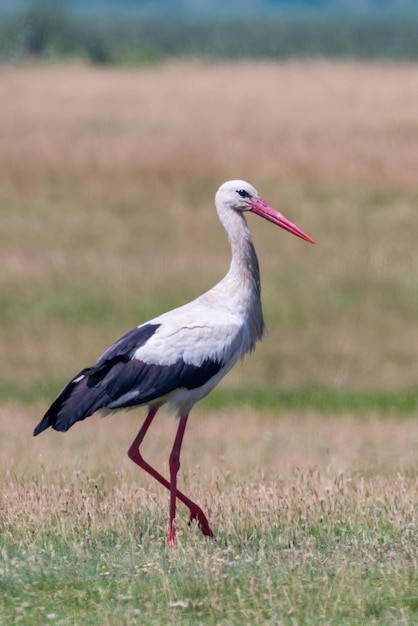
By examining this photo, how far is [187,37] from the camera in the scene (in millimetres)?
103125

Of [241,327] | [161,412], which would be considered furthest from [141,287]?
[241,327]

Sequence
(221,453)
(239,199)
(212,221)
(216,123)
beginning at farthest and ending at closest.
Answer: (216,123)
(212,221)
(221,453)
(239,199)

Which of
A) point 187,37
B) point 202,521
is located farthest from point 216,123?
point 187,37

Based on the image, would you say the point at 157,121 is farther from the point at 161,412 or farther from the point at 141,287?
the point at 161,412

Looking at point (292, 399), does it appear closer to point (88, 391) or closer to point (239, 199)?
point (239, 199)

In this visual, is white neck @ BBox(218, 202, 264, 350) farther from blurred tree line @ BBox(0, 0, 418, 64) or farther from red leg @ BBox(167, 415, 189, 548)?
blurred tree line @ BBox(0, 0, 418, 64)

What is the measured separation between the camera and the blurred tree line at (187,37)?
6041 centimetres

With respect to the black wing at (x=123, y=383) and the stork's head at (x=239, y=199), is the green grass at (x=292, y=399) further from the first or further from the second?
the black wing at (x=123, y=383)

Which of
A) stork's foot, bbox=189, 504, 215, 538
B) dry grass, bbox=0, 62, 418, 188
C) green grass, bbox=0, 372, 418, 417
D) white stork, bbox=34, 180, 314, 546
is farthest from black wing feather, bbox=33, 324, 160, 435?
dry grass, bbox=0, 62, 418, 188

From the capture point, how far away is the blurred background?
15570mm

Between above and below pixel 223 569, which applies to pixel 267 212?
above

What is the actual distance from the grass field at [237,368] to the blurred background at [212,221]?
44mm

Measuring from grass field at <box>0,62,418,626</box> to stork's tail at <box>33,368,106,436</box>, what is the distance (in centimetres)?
48

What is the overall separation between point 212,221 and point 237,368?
251 inches
